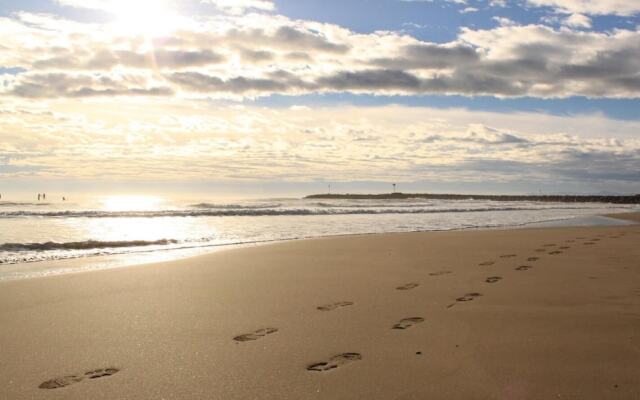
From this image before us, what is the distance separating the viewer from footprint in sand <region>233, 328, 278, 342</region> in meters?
4.51

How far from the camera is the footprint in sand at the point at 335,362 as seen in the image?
3.73 meters

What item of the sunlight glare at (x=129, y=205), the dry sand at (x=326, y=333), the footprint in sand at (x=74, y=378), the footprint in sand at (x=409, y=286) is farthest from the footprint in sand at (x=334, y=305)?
the sunlight glare at (x=129, y=205)

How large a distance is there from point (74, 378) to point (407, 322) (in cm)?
288

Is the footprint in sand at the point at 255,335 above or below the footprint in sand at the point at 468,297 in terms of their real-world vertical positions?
below

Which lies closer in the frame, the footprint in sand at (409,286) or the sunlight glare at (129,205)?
the footprint in sand at (409,286)

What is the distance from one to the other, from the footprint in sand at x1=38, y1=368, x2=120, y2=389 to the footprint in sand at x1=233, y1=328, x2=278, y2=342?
109 cm

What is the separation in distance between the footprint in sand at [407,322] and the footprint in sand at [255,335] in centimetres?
113

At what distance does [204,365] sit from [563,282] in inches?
210

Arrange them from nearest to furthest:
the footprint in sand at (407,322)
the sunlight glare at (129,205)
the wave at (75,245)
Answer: the footprint in sand at (407,322) < the wave at (75,245) < the sunlight glare at (129,205)

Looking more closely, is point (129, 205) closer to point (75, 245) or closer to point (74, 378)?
point (75, 245)

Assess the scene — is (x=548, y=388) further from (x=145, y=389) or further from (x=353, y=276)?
(x=353, y=276)

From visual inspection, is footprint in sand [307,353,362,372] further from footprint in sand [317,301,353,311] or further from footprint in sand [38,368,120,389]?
footprint in sand [317,301,353,311]

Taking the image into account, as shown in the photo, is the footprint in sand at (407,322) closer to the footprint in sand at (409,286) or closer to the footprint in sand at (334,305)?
the footprint in sand at (334,305)

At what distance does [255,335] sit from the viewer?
4.64 metres
